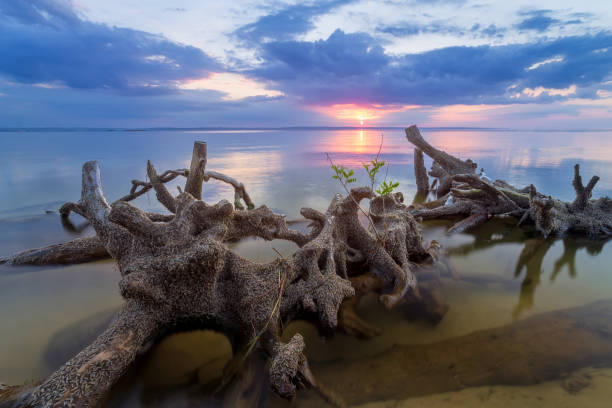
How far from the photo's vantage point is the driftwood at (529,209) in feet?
21.9

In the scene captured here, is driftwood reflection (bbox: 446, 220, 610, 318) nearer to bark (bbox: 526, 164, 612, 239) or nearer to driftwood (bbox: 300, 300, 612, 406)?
bark (bbox: 526, 164, 612, 239)

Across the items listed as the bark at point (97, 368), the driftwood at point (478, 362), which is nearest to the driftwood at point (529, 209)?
the driftwood at point (478, 362)

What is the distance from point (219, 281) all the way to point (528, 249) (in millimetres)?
6621

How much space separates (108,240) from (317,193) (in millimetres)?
8509

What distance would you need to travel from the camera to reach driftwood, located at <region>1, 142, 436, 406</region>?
8.16 ft

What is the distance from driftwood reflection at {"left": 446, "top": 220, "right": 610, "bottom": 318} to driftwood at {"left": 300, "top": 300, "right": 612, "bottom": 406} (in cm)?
58

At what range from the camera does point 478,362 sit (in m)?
3.19

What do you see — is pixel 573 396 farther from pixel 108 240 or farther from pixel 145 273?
pixel 108 240

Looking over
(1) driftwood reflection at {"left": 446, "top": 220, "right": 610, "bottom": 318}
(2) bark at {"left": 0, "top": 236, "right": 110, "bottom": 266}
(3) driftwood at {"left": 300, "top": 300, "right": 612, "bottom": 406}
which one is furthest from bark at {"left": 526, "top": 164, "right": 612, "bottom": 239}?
(2) bark at {"left": 0, "top": 236, "right": 110, "bottom": 266}

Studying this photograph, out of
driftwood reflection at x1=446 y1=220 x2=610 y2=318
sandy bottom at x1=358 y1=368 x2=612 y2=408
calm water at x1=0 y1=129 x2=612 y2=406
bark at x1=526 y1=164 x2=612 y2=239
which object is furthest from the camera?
bark at x1=526 y1=164 x2=612 y2=239

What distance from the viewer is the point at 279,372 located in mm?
2549

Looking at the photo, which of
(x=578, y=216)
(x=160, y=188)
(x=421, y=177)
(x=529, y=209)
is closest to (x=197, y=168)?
(x=160, y=188)

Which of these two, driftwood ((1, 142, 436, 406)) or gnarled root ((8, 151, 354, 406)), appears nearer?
gnarled root ((8, 151, 354, 406))

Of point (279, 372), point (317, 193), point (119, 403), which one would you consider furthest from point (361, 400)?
point (317, 193)
